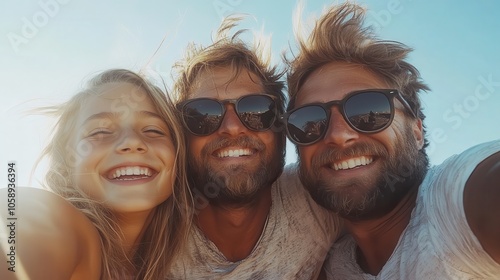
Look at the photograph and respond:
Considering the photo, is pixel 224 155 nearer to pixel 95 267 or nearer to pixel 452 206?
pixel 95 267

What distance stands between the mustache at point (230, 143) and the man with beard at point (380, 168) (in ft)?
0.89

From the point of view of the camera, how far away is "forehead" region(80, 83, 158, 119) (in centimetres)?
276

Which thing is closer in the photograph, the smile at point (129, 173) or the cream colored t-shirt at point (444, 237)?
the cream colored t-shirt at point (444, 237)

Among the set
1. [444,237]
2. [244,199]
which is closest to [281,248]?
[244,199]

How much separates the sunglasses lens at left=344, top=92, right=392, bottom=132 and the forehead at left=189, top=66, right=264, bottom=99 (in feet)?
2.81

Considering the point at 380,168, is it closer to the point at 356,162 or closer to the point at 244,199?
the point at 356,162

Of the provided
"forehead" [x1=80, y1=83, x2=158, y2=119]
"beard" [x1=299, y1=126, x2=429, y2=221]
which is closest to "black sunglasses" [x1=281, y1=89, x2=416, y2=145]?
"beard" [x1=299, y1=126, x2=429, y2=221]

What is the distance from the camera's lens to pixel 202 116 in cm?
315

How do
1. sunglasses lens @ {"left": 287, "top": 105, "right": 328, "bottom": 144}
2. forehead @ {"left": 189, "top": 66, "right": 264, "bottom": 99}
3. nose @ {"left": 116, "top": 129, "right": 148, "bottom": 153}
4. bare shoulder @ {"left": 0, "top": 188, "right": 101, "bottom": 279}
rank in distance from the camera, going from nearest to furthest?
bare shoulder @ {"left": 0, "top": 188, "right": 101, "bottom": 279}, nose @ {"left": 116, "top": 129, "right": 148, "bottom": 153}, sunglasses lens @ {"left": 287, "top": 105, "right": 328, "bottom": 144}, forehead @ {"left": 189, "top": 66, "right": 264, "bottom": 99}

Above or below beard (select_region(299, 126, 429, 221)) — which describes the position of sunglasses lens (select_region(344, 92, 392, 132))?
above

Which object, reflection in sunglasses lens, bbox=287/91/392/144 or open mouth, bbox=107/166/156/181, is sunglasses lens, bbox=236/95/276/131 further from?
open mouth, bbox=107/166/156/181

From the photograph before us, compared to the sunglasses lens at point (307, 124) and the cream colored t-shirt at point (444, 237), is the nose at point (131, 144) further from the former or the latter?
the cream colored t-shirt at point (444, 237)

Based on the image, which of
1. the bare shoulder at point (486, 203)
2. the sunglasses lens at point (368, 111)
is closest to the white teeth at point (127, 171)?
the sunglasses lens at point (368, 111)

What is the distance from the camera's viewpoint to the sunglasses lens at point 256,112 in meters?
3.14
